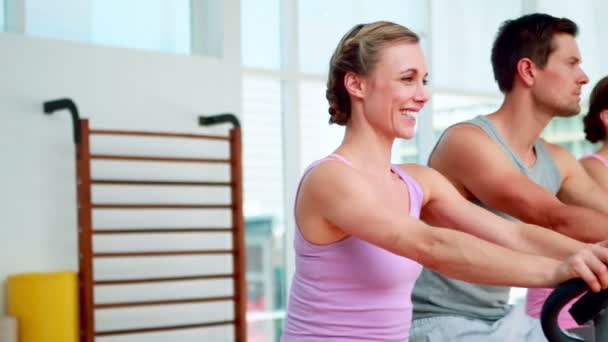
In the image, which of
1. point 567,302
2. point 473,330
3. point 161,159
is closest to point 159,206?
point 161,159

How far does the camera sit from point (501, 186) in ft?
7.80

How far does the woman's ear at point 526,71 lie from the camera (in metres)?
2.63

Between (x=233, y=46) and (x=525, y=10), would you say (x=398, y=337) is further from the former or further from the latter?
(x=525, y=10)

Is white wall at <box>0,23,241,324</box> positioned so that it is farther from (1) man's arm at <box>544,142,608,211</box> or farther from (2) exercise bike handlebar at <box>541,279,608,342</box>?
(2) exercise bike handlebar at <box>541,279,608,342</box>

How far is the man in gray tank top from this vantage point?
225cm

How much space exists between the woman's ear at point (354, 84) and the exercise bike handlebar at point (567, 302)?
81 cm

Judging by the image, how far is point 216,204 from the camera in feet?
15.3

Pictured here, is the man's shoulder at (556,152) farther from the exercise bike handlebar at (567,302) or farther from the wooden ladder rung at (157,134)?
the wooden ladder rung at (157,134)

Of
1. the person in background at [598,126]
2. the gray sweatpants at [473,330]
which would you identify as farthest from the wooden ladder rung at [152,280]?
the gray sweatpants at [473,330]

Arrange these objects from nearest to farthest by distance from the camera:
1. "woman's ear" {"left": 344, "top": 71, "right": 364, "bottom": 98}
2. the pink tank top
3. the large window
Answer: the pink tank top
"woman's ear" {"left": 344, "top": 71, "right": 364, "bottom": 98}
the large window

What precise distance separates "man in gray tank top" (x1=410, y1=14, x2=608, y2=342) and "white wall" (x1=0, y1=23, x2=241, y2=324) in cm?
210

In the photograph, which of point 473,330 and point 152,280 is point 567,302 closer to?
point 473,330

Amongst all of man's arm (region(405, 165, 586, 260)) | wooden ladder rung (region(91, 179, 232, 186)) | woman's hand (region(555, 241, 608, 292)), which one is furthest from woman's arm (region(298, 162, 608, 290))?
wooden ladder rung (region(91, 179, 232, 186))

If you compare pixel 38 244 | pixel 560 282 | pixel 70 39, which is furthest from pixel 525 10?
pixel 560 282
